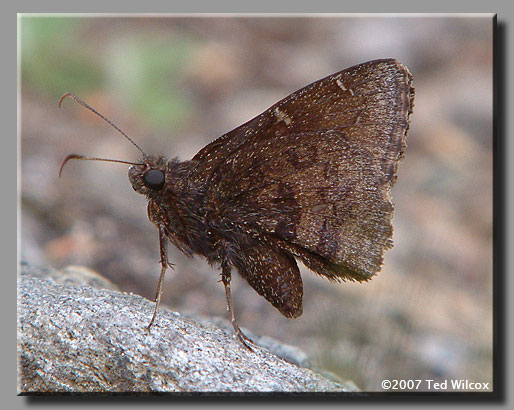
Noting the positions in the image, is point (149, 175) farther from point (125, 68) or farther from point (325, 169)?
point (125, 68)

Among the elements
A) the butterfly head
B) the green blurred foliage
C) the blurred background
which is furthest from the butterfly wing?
the green blurred foliage

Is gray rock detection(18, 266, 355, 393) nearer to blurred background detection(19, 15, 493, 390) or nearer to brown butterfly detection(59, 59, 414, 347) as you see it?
brown butterfly detection(59, 59, 414, 347)

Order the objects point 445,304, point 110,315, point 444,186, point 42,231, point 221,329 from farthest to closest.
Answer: point 444,186
point 445,304
point 42,231
point 221,329
point 110,315

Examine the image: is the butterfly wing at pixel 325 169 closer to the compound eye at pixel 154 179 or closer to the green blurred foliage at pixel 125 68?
the compound eye at pixel 154 179

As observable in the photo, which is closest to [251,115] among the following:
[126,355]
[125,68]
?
[125,68]

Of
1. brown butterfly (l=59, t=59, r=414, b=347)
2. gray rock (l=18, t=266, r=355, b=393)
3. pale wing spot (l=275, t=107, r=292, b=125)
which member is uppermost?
pale wing spot (l=275, t=107, r=292, b=125)

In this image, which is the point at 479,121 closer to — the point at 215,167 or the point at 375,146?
the point at 375,146

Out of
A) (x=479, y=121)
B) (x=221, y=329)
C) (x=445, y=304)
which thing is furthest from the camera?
(x=479, y=121)

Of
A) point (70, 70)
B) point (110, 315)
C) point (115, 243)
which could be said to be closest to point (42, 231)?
point (115, 243)
